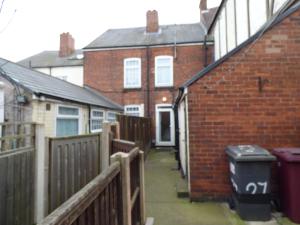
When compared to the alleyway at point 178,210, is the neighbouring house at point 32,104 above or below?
above

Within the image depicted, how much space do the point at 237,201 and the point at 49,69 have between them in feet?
65.4

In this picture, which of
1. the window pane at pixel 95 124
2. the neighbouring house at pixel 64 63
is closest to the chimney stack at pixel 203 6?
the neighbouring house at pixel 64 63

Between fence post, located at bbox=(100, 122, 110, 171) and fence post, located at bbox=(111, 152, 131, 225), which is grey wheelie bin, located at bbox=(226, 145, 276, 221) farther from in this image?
fence post, located at bbox=(100, 122, 110, 171)

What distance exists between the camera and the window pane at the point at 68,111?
28.6 ft

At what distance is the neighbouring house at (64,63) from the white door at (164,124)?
7.36 metres

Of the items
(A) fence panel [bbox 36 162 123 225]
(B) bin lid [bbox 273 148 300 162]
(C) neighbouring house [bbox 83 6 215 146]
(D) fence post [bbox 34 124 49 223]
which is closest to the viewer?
(A) fence panel [bbox 36 162 123 225]

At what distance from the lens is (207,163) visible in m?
5.54

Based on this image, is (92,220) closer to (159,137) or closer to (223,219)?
(223,219)

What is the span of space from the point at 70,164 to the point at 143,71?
43.4ft

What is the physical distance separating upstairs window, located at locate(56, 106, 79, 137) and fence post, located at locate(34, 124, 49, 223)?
3879 millimetres

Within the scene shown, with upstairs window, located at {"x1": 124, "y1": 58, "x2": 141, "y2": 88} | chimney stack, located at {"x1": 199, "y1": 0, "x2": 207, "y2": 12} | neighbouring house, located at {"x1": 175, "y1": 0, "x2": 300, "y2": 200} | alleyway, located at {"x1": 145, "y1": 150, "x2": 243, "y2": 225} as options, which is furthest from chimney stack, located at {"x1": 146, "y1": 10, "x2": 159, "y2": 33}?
alleyway, located at {"x1": 145, "y1": 150, "x2": 243, "y2": 225}

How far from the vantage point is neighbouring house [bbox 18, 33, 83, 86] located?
69.5 feet

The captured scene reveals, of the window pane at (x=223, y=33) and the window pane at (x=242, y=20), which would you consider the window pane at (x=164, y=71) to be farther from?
the window pane at (x=242, y=20)

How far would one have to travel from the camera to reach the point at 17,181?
14.2ft
